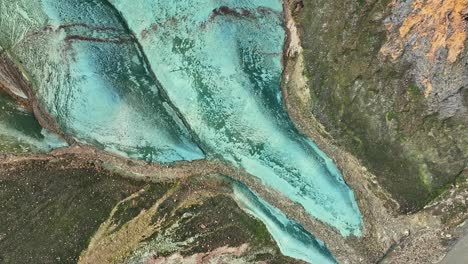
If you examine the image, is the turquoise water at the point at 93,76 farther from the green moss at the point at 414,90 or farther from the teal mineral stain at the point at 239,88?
the green moss at the point at 414,90

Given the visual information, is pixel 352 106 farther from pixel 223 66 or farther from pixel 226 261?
pixel 226 261

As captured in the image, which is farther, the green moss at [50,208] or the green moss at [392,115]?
the green moss at [392,115]

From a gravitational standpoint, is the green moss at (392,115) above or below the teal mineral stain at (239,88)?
above

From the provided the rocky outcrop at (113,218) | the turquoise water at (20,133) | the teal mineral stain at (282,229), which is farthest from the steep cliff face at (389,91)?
the turquoise water at (20,133)

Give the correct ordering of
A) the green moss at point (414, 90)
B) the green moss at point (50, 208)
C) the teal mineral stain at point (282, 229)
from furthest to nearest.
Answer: the teal mineral stain at point (282, 229), the green moss at point (414, 90), the green moss at point (50, 208)

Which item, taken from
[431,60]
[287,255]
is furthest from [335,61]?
[287,255]

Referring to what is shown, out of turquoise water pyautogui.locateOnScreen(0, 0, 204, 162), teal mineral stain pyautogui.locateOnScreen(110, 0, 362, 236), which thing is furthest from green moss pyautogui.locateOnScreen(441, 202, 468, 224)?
turquoise water pyautogui.locateOnScreen(0, 0, 204, 162)
